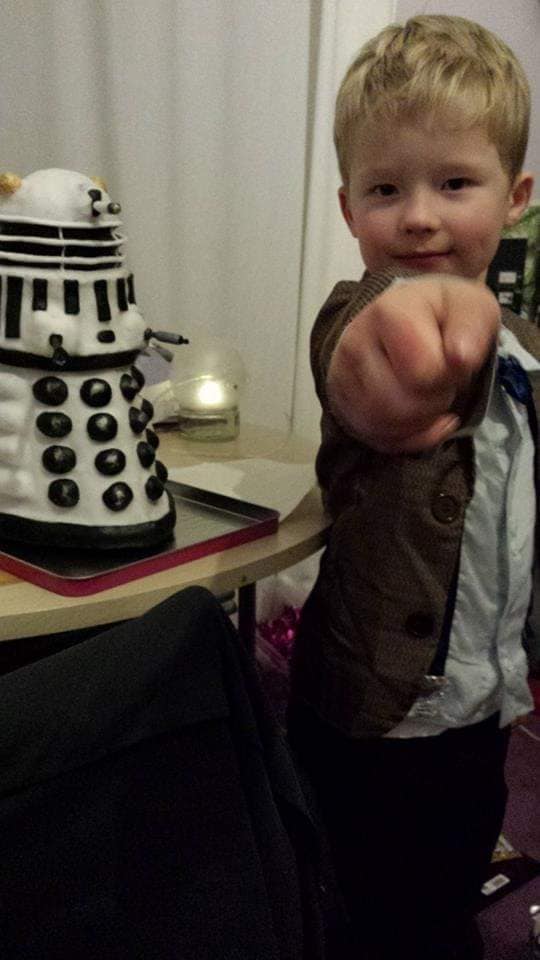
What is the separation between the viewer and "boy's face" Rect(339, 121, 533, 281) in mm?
763

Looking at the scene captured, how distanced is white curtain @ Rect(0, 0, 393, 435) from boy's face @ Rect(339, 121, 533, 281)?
0.71m

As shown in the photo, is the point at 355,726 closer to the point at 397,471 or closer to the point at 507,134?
the point at 397,471

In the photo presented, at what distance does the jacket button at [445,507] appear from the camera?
0.80 meters

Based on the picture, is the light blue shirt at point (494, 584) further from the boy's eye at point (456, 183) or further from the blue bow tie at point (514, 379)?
the boy's eye at point (456, 183)

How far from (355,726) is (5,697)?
0.47 metres

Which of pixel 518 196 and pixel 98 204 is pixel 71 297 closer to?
pixel 98 204

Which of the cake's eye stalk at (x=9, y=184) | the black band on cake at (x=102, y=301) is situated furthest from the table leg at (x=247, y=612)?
the cake's eye stalk at (x=9, y=184)

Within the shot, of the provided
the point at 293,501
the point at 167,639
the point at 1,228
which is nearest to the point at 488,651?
the point at 293,501

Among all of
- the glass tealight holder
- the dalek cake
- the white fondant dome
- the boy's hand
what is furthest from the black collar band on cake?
the glass tealight holder

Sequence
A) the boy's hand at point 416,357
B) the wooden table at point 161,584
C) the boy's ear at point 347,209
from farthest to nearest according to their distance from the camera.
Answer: the boy's ear at point 347,209 < the wooden table at point 161,584 < the boy's hand at point 416,357

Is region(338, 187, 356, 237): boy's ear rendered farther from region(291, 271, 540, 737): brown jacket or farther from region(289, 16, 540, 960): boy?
region(291, 271, 540, 737): brown jacket

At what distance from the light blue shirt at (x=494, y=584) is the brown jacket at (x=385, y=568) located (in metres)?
0.02

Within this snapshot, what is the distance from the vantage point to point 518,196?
0.87 metres

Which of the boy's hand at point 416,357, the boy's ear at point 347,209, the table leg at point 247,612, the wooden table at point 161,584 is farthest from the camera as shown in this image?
the table leg at point 247,612
